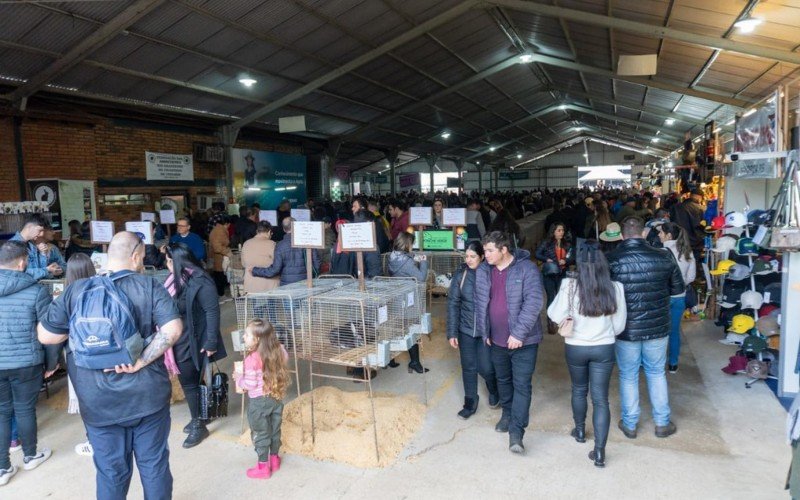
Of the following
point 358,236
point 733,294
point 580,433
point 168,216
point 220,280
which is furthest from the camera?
point 220,280

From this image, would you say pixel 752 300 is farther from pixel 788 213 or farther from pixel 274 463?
pixel 274 463

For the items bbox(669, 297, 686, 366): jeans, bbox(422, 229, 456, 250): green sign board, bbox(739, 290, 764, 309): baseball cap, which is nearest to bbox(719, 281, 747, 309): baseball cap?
bbox(739, 290, 764, 309): baseball cap

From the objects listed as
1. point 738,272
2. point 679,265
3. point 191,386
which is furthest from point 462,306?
point 738,272

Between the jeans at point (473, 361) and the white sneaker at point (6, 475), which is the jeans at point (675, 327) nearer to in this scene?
the jeans at point (473, 361)

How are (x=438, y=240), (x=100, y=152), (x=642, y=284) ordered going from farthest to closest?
(x=100, y=152), (x=438, y=240), (x=642, y=284)

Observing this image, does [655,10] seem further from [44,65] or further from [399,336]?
[44,65]

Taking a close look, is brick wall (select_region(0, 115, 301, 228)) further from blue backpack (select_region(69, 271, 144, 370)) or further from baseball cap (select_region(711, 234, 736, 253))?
baseball cap (select_region(711, 234, 736, 253))

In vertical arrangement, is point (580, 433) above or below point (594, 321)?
below

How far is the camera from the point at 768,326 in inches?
197

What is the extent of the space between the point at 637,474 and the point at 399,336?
6.51 ft

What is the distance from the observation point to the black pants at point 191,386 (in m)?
4.19

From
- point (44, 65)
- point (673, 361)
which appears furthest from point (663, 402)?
point (44, 65)

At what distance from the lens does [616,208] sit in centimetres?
1362

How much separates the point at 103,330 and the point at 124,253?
411 mm
